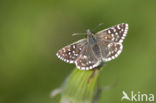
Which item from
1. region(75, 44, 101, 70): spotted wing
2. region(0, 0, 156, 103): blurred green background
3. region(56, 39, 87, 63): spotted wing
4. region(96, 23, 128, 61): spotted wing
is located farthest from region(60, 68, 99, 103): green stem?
region(0, 0, 156, 103): blurred green background

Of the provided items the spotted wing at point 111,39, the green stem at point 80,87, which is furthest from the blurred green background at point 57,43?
the green stem at point 80,87

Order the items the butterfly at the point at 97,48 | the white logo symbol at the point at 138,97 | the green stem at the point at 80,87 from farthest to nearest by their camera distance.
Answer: the white logo symbol at the point at 138,97
the butterfly at the point at 97,48
the green stem at the point at 80,87

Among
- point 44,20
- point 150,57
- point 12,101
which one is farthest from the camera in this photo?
point 44,20

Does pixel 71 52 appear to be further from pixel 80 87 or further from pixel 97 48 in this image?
pixel 80 87

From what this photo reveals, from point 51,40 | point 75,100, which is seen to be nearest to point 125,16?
point 51,40

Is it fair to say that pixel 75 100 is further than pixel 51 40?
No

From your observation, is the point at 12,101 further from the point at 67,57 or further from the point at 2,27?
the point at 67,57

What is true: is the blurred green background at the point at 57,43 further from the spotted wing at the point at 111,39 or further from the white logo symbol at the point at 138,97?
the spotted wing at the point at 111,39

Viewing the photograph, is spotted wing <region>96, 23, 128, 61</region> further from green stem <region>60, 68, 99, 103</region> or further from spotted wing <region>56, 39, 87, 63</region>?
green stem <region>60, 68, 99, 103</region>

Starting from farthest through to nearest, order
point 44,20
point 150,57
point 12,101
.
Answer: point 44,20 < point 150,57 < point 12,101
